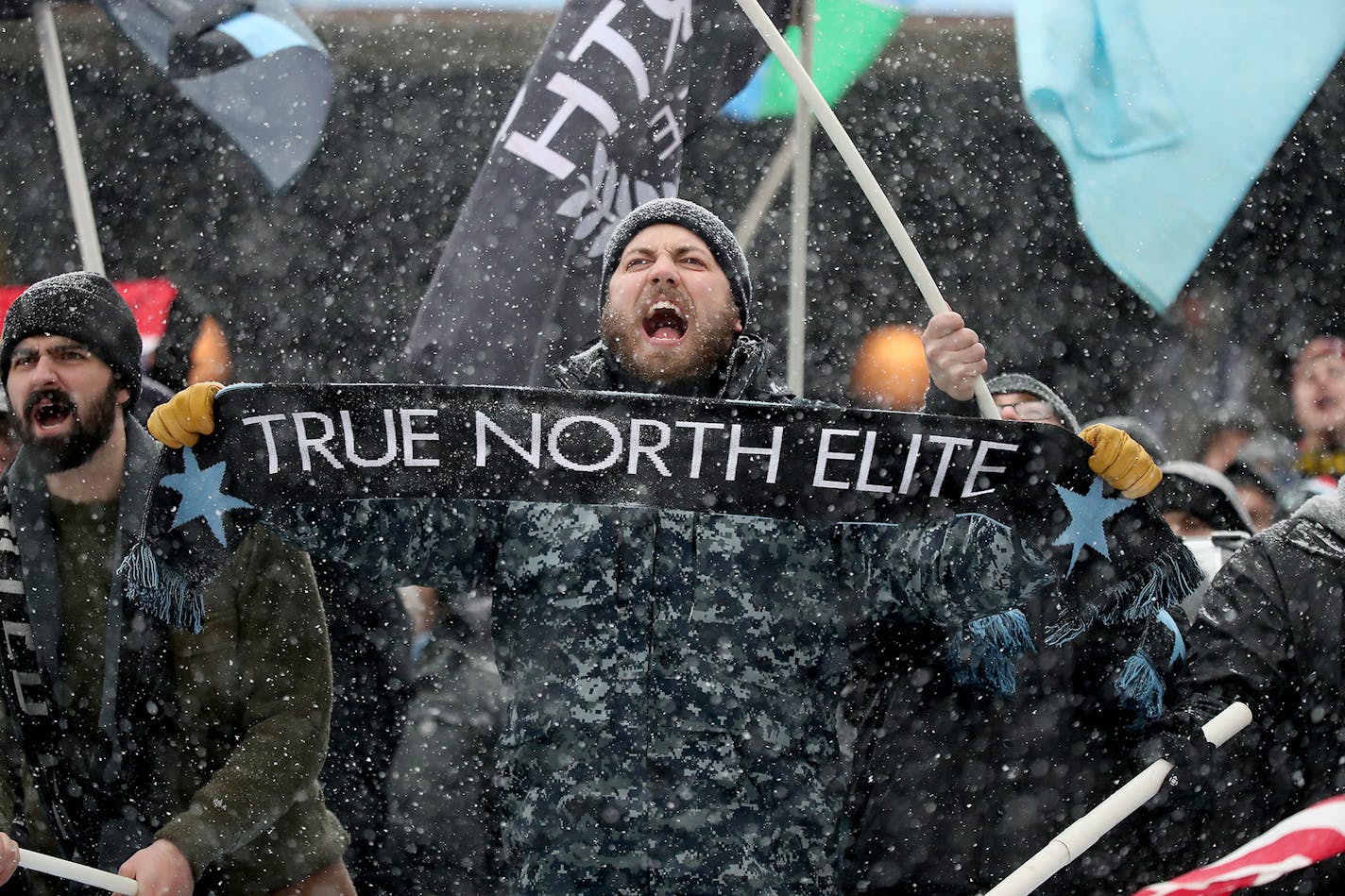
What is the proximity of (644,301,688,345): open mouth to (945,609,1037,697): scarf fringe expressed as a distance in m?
0.75

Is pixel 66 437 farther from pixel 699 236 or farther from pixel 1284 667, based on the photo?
pixel 1284 667

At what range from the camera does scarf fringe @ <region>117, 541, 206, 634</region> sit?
7.78 ft

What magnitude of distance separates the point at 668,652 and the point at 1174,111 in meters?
2.45

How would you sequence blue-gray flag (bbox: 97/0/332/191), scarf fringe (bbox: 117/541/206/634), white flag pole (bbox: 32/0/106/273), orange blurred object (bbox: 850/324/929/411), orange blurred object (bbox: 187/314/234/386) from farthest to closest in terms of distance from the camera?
orange blurred object (bbox: 850/324/929/411), orange blurred object (bbox: 187/314/234/386), blue-gray flag (bbox: 97/0/332/191), white flag pole (bbox: 32/0/106/273), scarf fringe (bbox: 117/541/206/634)

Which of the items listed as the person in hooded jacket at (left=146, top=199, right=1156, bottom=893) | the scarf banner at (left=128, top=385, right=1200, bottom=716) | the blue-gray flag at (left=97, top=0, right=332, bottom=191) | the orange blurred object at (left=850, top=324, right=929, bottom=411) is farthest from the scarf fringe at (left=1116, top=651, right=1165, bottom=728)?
the orange blurred object at (left=850, top=324, right=929, bottom=411)

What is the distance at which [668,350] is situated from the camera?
260cm

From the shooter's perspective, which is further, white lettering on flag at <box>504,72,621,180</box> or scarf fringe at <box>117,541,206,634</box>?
white lettering on flag at <box>504,72,621,180</box>

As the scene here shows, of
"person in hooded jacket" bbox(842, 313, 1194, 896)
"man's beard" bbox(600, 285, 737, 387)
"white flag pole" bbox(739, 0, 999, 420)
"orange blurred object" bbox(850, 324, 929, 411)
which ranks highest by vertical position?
"white flag pole" bbox(739, 0, 999, 420)

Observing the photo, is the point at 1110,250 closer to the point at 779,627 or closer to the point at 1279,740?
the point at 1279,740

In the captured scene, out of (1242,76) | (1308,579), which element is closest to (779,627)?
(1308,579)

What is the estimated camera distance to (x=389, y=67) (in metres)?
9.59

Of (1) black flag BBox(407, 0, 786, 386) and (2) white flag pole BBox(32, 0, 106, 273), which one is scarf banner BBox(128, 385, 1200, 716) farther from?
(2) white flag pole BBox(32, 0, 106, 273)

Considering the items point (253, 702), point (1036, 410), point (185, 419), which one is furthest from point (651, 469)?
point (1036, 410)

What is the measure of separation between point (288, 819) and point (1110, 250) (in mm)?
2391
